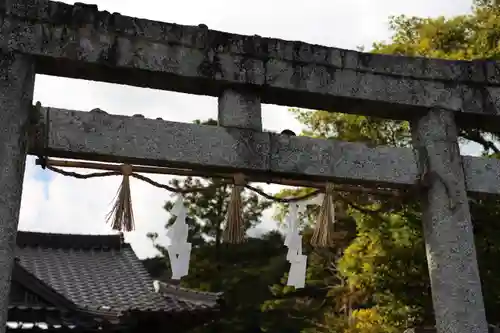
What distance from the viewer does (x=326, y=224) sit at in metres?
4.81

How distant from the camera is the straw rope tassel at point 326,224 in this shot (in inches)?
187

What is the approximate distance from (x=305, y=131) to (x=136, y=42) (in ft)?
33.0

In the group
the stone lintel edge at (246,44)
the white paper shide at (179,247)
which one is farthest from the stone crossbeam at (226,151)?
the stone lintel edge at (246,44)

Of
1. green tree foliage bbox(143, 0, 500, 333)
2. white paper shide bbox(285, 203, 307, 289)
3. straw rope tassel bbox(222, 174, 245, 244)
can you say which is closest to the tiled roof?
green tree foliage bbox(143, 0, 500, 333)

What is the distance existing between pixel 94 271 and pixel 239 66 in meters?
7.90

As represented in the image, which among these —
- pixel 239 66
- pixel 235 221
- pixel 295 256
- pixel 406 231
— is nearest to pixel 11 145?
pixel 235 221

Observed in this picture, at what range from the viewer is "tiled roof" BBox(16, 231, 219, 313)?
29.5 ft

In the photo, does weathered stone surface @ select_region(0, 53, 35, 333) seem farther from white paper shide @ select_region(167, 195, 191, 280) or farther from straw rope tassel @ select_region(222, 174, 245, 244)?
straw rope tassel @ select_region(222, 174, 245, 244)

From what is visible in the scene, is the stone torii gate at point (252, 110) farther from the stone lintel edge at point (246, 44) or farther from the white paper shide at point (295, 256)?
the white paper shide at point (295, 256)

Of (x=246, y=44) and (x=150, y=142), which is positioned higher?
(x=246, y=44)

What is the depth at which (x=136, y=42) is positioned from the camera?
14.9ft

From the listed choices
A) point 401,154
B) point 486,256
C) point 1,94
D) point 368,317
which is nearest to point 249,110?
point 401,154

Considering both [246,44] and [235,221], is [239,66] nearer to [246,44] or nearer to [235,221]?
[246,44]

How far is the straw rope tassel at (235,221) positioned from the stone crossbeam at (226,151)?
0.43ft
